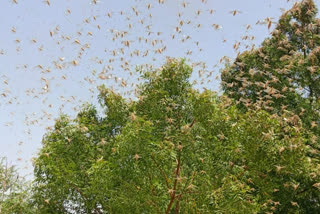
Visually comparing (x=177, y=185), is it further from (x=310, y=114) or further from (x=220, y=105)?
(x=310, y=114)

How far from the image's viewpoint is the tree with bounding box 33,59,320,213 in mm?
12328

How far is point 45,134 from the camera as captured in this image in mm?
18484

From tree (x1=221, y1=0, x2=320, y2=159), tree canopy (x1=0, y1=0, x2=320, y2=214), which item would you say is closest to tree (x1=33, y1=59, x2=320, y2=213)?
tree canopy (x1=0, y1=0, x2=320, y2=214)

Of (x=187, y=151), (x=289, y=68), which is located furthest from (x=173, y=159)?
(x=289, y=68)

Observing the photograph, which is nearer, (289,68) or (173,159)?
(173,159)

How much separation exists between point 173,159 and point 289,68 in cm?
1241

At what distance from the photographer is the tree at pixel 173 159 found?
40.4ft

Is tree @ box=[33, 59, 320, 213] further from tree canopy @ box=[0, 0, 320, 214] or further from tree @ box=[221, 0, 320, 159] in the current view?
tree @ box=[221, 0, 320, 159]

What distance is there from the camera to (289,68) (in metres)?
21.1

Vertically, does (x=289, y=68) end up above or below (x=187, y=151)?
above

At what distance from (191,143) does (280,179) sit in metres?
7.36

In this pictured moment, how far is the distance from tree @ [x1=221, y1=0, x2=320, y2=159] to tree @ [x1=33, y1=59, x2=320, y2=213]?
304cm

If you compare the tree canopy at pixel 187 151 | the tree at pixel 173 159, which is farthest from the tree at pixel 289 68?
the tree at pixel 173 159

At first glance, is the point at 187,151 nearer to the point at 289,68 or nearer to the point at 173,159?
the point at 173,159
